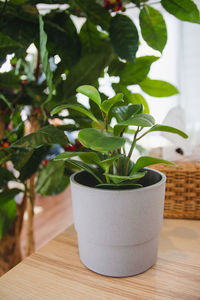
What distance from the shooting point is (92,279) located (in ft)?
1.46

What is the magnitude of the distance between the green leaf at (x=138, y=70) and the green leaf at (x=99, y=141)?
223 mm

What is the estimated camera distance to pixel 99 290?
16.3 inches

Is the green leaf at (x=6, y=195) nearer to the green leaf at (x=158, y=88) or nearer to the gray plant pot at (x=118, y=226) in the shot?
the gray plant pot at (x=118, y=226)

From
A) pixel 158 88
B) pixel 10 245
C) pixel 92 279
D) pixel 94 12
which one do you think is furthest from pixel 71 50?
pixel 10 245

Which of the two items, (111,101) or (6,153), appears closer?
(111,101)

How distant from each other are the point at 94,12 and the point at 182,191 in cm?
48

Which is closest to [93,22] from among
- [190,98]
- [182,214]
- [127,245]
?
[127,245]

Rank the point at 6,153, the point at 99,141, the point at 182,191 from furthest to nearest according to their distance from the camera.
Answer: the point at 182,191
the point at 6,153
the point at 99,141

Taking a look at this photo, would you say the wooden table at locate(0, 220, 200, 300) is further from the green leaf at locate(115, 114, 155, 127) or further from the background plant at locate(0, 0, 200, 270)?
the green leaf at locate(115, 114, 155, 127)

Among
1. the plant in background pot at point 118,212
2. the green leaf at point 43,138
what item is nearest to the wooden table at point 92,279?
the plant in background pot at point 118,212

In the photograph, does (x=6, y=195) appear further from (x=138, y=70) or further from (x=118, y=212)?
(x=138, y=70)

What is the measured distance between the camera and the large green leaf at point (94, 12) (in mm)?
429

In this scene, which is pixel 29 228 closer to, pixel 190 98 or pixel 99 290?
pixel 99 290

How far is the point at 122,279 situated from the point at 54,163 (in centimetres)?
28
